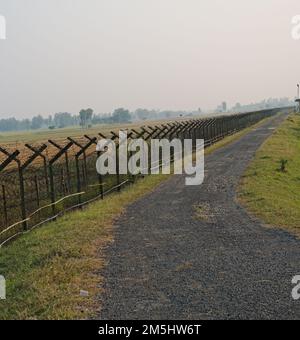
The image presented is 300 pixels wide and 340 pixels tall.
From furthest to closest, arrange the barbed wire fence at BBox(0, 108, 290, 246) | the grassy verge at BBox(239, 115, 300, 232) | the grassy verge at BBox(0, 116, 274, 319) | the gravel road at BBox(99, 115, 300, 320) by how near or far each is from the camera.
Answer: the barbed wire fence at BBox(0, 108, 290, 246), the grassy verge at BBox(239, 115, 300, 232), the grassy verge at BBox(0, 116, 274, 319), the gravel road at BBox(99, 115, 300, 320)

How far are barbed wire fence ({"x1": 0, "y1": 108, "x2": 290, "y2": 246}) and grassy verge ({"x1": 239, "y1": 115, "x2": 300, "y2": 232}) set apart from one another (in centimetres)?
513

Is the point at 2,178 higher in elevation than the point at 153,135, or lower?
lower

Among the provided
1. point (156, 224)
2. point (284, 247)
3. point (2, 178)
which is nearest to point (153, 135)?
point (2, 178)

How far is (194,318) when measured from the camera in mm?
6102

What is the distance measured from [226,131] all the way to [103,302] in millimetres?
42405

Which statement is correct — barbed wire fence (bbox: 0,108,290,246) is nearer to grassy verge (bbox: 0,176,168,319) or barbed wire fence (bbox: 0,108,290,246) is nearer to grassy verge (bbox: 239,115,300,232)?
grassy verge (bbox: 0,176,168,319)

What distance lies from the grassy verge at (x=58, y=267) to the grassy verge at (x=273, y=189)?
4.12 metres

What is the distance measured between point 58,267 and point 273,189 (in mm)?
10358

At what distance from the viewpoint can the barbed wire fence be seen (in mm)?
12469

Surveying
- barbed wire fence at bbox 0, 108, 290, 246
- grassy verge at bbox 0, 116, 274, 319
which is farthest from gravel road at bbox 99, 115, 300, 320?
A: barbed wire fence at bbox 0, 108, 290, 246

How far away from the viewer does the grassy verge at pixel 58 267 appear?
21.7 ft
